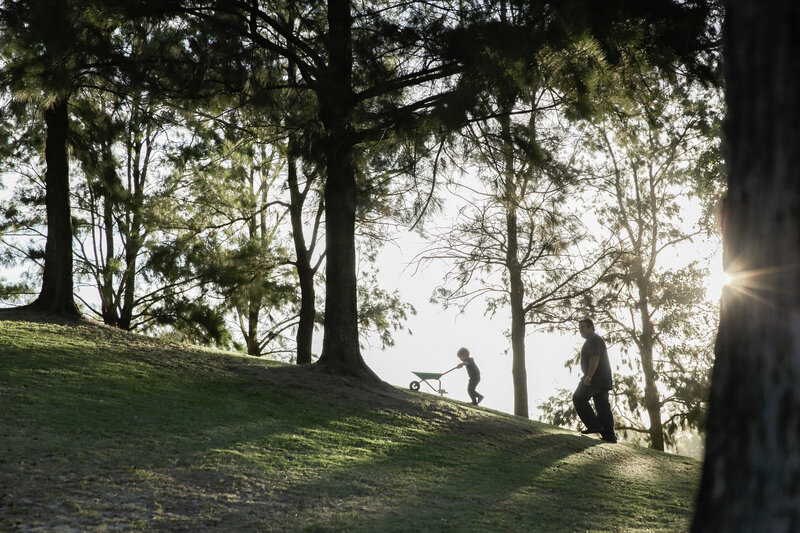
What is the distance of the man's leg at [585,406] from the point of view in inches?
385

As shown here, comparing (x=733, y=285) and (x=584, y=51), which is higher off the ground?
(x=584, y=51)

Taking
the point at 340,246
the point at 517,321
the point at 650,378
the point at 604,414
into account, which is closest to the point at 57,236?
the point at 340,246

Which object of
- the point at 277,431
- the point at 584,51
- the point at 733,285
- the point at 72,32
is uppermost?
the point at 72,32

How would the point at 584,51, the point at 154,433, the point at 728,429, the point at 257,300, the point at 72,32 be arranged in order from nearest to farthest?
the point at 728,429 < the point at 154,433 < the point at 584,51 < the point at 72,32 < the point at 257,300

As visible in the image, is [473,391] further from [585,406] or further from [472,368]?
[585,406]

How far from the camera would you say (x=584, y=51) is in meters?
8.38

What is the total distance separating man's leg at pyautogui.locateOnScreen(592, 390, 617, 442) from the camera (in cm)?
982

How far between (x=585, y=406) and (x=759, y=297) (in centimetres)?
793

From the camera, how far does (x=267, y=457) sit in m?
6.16

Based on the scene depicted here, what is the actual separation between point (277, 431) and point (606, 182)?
14.5 m

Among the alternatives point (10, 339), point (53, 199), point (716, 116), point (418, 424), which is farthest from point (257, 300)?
point (716, 116)

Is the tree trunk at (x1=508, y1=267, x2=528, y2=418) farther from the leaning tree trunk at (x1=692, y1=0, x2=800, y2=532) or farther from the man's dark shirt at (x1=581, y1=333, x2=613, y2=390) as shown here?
the leaning tree trunk at (x1=692, y1=0, x2=800, y2=532)

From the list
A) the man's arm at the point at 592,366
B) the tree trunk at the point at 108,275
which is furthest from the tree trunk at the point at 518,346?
the tree trunk at the point at 108,275

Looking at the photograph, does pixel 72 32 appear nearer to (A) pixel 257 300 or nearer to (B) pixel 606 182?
(A) pixel 257 300
